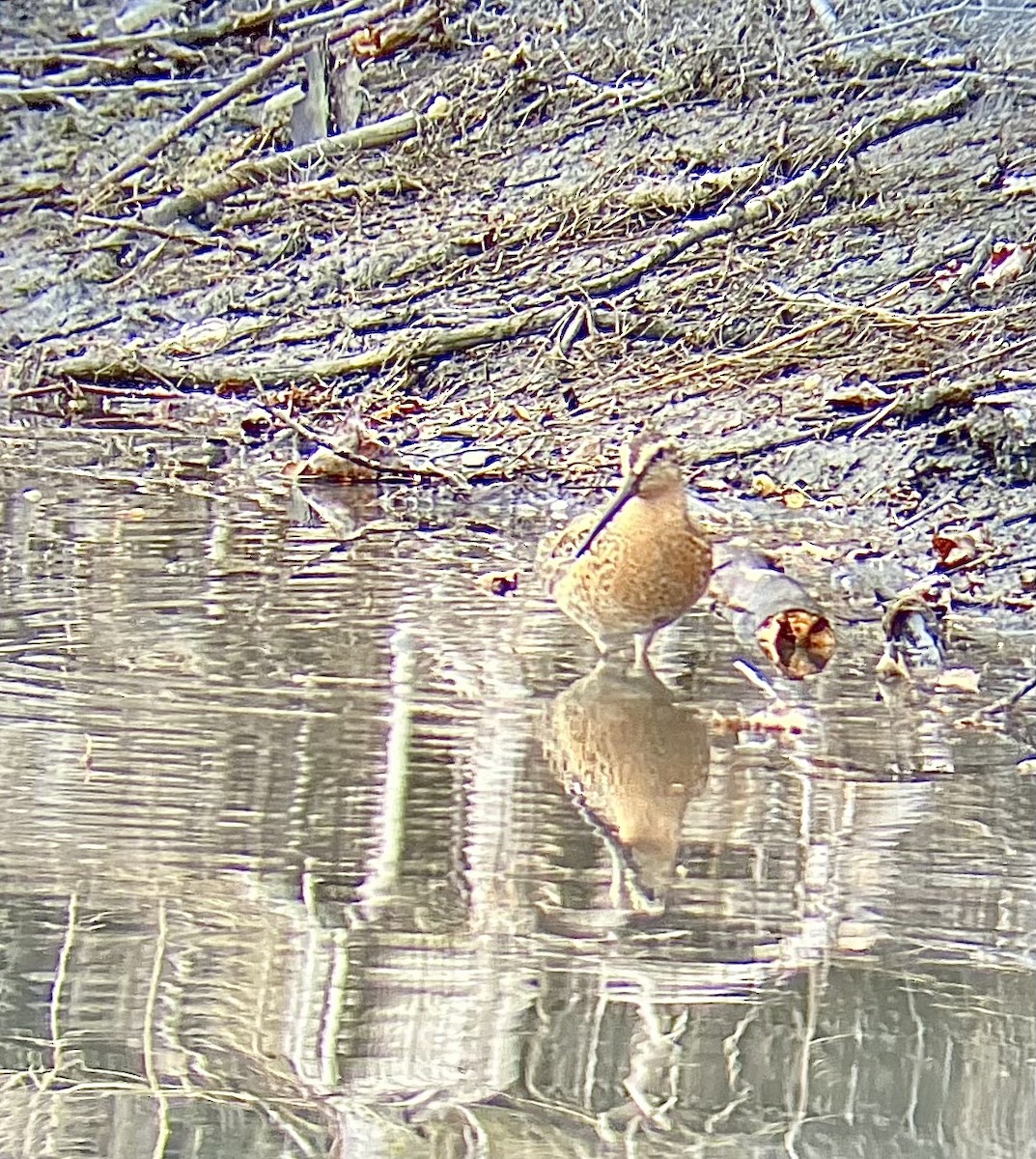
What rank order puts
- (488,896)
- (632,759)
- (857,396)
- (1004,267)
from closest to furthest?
(488,896), (632,759), (857,396), (1004,267)

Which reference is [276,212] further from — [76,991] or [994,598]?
[76,991]

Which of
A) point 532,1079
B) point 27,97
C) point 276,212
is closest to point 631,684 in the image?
point 532,1079

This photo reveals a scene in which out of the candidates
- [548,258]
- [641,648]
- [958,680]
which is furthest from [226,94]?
[958,680]

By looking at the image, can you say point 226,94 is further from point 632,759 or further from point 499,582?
point 632,759

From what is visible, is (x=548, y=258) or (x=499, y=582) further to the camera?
(x=548, y=258)

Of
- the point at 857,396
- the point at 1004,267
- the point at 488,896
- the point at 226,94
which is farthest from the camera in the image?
the point at 226,94

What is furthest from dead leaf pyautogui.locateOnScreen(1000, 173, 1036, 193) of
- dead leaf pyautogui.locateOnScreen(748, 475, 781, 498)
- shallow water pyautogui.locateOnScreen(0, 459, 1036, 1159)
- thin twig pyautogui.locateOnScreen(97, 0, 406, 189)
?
shallow water pyautogui.locateOnScreen(0, 459, 1036, 1159)

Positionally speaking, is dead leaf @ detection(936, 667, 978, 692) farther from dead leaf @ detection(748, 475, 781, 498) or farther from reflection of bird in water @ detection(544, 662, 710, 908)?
dead leaf @ detection(748, 475, 781, 498)
